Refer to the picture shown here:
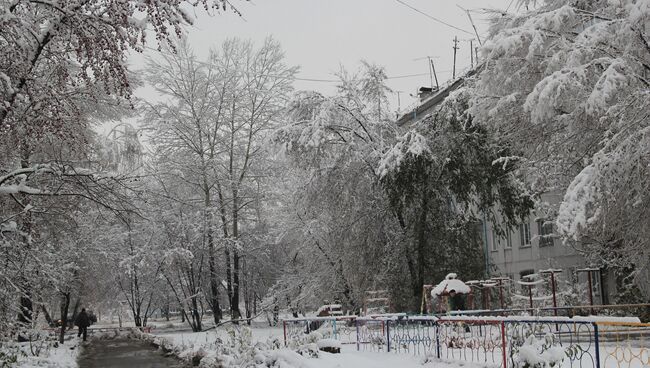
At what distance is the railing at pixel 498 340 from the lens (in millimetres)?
8992

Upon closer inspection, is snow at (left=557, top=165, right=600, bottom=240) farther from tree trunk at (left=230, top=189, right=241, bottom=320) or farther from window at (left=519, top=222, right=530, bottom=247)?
window at (left=519, top=222, right=530, bottom=247)

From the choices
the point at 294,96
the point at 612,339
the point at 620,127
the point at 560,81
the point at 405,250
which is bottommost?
the point at 612,339

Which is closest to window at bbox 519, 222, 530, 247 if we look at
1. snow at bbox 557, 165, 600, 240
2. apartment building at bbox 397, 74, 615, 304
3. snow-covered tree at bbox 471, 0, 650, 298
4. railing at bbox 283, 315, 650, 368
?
apartment building at bbox 397, 74, 615, 304

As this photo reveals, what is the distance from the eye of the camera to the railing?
8.99 metres

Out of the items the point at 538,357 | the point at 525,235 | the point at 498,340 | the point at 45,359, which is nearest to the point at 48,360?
the point at 45,359

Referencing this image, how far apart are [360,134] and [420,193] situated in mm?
4209

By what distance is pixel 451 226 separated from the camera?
23203 millimetres

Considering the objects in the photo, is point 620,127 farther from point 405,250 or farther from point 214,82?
point 214,82

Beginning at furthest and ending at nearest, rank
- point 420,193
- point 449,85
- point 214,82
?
point 449,85 < point 214,82 < point 420,193

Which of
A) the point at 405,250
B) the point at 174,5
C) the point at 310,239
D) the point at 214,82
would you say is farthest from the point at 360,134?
the point at 174,5

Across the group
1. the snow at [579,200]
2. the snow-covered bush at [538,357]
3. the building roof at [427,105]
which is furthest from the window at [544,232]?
the snow-covered bush at [538,357]

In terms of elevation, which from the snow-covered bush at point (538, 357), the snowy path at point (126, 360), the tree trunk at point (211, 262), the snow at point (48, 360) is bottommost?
the snowy path at point (126, 360)

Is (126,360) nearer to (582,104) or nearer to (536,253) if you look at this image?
(582,104)

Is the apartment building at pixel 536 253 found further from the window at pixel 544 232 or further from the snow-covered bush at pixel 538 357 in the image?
the snow-covered bush at pixel 538 357
